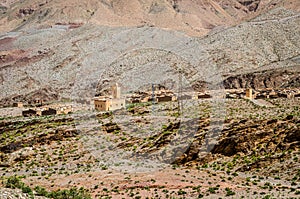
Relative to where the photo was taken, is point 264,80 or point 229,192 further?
point 264,80

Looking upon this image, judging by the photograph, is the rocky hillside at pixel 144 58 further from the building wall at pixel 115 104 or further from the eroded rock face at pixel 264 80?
the building wall at pixel 115 104

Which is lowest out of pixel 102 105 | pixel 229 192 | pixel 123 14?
pixel 229 192

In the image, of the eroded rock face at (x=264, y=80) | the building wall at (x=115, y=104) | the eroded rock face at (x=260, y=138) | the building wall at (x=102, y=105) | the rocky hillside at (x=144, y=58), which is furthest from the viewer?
the rocky hillside at (x=144, y=58)

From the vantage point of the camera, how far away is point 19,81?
69.4 meters

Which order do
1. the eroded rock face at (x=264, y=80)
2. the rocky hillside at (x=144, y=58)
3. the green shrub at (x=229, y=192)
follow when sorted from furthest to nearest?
Result: the rocky hillside at (x=144, y=58) < the eroded rock face at (x=264, y=80) < the green shrub at (x=229, y=192)

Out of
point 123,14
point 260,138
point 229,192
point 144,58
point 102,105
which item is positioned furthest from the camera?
point 123,14

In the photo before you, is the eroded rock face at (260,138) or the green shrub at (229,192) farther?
the eroded rock face at (260,138)

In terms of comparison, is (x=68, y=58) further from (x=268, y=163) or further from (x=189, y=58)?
(x=268, y=163)

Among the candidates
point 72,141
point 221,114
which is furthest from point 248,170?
point 72,141

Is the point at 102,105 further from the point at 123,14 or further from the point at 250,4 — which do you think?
the point at 250,4

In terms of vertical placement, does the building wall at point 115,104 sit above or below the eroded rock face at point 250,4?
below

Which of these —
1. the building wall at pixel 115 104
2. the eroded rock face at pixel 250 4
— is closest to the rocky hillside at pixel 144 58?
the building wall at pixel 115 104

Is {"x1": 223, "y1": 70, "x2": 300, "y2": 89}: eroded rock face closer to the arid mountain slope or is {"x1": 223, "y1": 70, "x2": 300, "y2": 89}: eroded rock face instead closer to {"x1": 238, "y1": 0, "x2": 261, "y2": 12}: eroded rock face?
the arid mountain slope

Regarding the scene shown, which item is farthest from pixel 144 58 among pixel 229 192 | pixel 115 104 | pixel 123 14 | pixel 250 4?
pixel 250 4
